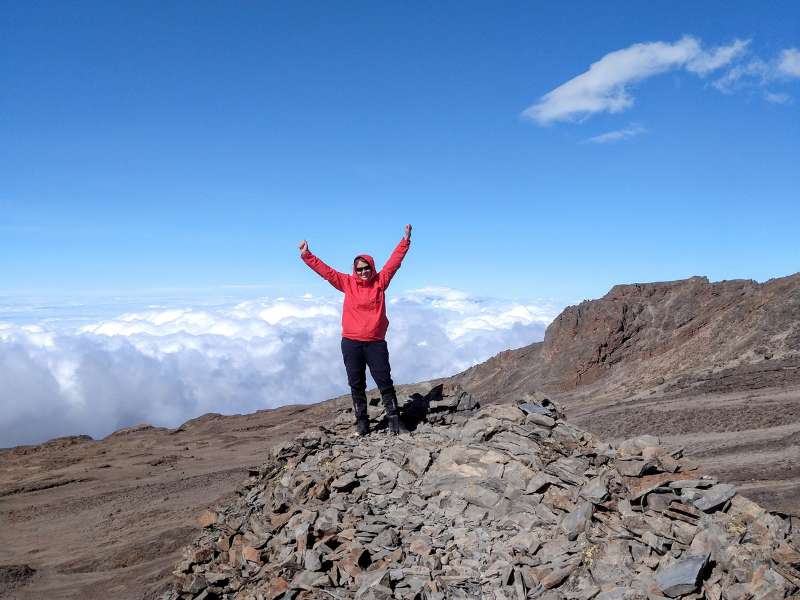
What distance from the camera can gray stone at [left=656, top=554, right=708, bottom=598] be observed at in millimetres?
4410

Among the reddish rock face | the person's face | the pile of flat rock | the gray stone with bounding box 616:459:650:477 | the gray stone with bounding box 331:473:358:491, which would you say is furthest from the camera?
the reddish rock face

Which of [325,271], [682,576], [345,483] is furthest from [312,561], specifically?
[325,271]

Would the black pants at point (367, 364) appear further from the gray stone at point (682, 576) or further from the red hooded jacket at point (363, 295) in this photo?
the gray stone at point (682, 576)

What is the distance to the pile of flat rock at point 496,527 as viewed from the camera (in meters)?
4.68

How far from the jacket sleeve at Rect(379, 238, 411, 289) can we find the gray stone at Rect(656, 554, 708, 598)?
14.4 ft

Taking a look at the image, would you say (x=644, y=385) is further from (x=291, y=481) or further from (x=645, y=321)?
(x=291, y=481)

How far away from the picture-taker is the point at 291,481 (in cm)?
707

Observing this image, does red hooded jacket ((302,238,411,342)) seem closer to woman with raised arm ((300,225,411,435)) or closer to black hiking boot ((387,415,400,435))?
woman with raised arm ((300,225,411,435))

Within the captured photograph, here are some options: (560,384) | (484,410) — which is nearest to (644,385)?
(560,384)

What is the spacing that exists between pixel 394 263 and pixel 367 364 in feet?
4.46

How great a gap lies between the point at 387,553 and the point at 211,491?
10.2 meters

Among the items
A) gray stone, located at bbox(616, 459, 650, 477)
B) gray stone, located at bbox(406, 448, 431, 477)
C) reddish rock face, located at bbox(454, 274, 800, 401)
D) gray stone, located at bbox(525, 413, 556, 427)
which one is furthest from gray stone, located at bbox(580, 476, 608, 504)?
reddish rock face, located at bbox(454, 274, 800, 401)

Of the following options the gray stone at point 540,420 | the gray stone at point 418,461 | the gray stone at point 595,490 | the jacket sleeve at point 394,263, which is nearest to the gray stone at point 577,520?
the gray stone at point 595,490

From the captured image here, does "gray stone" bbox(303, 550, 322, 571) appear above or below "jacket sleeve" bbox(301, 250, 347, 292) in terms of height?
below
